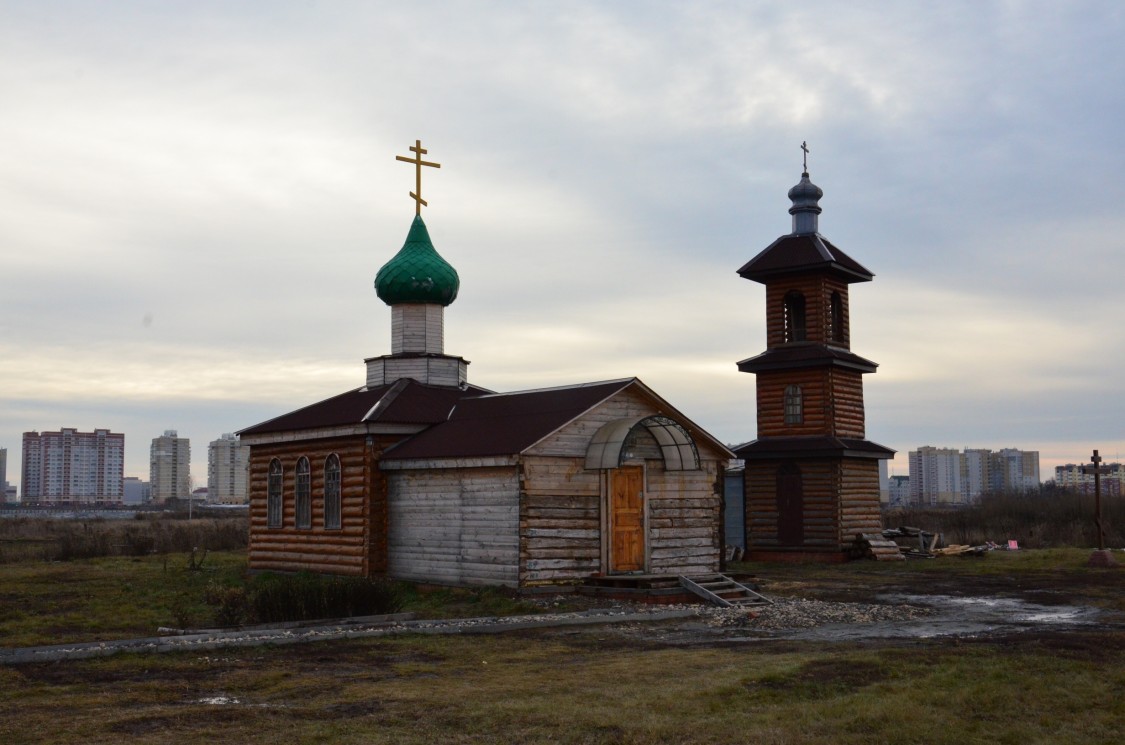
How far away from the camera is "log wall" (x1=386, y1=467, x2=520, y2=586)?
69.6 feet

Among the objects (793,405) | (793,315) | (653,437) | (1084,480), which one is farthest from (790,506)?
(1084,480)

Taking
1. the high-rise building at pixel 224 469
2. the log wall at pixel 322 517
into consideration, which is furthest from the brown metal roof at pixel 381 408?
the high-rise building at pixel 224 469

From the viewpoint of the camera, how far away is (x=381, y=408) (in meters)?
25.2

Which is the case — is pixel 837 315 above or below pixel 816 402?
above

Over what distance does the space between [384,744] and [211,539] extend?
34973 mm

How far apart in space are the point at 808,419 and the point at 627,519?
1291 cm

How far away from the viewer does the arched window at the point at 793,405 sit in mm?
33875

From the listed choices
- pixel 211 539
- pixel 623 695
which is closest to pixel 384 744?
pixel 623 695

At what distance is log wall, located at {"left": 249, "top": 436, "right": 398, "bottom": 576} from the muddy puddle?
413 inches

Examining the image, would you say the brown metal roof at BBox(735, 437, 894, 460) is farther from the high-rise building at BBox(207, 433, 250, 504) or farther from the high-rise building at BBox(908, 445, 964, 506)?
the high-rise building at BBox(207, 433, 250, 504)

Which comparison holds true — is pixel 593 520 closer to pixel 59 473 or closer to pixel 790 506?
pixel 790 506

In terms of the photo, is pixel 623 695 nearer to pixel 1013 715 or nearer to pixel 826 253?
pixel 1013 715

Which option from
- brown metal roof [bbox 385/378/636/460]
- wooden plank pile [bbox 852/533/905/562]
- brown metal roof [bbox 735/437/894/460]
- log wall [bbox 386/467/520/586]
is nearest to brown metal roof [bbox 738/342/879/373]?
brown metal roof [bbox 735/437/894/460]

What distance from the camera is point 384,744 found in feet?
29.6
